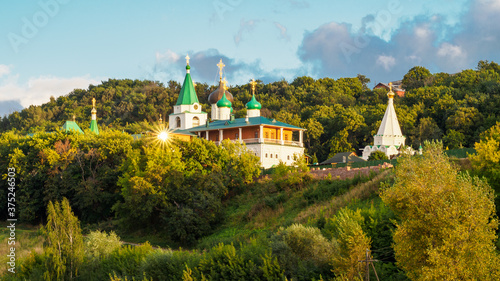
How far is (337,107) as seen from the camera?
69.5 meters

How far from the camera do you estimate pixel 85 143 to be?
152 feet

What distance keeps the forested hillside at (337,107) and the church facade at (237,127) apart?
32.3ft

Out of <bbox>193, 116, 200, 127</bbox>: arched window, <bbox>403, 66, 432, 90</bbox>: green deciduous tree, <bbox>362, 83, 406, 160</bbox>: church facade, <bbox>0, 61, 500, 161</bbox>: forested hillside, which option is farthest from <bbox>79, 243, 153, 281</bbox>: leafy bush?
<bbox>403, 66, 432, 90</bbox>: green deciduous tree

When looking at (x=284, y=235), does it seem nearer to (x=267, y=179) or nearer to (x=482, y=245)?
(x=482, y=245)

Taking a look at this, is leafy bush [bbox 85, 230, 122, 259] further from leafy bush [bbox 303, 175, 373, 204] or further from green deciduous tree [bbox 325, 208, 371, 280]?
leafy bush [bbox 303, 175, 373, 204]

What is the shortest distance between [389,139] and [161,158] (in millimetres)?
24584

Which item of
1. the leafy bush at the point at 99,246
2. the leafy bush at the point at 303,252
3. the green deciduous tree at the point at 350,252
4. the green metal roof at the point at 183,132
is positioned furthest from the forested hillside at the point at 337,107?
the green deciduous tree at the point at 350,252

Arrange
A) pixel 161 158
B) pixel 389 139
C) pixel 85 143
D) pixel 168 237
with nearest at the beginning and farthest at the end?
pixel 168 237 < pixel 161 158 < pixel 85 143 < pixel 389 139

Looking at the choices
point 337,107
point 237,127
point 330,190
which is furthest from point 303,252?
point 337,107

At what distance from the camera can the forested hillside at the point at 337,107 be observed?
58.5m

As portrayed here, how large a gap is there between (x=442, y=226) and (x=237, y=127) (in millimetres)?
35559

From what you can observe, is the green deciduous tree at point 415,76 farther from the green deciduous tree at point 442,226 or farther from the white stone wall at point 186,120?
the green deciduous tree at point 442,226

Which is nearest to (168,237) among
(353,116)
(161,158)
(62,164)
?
(161,158)

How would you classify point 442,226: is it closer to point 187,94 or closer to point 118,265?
point 118,265
